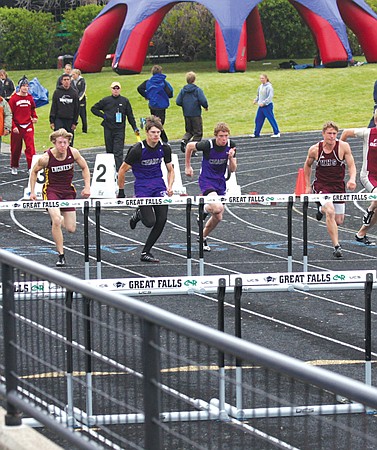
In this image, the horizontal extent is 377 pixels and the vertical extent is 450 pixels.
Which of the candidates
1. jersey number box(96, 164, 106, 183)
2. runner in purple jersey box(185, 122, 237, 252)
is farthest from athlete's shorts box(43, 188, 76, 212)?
jersey number box(96, 164, 106, 183)

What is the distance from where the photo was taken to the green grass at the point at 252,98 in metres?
35.7

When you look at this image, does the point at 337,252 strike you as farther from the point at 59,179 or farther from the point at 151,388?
the point at 151,388

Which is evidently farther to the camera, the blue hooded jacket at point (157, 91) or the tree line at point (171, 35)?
the tree line at point (171, 35)

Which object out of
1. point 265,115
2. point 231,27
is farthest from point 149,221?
point 231,27

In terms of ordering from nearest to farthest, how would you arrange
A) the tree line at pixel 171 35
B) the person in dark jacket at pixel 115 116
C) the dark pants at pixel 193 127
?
the person in dark jacket at pixel 115 116 < the dark pants at pixel 193 127 < the tree line at pixel 171 35

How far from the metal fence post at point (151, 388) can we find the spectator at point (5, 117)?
18491 millimetres

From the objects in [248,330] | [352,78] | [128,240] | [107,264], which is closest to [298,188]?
[128,240]

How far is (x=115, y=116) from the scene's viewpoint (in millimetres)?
22391

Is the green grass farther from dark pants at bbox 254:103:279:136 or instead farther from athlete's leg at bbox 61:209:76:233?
athlete's leg at bbox 61:209:76:233

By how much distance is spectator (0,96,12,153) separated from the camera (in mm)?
22898

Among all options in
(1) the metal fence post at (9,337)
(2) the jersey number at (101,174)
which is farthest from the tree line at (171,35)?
(1) the metal fence post at (9,337)

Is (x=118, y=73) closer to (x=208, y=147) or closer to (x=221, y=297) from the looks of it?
(x=208, y=147)

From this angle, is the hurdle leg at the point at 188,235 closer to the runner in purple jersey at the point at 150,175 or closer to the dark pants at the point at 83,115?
the runner in purple jersey at the point at 150,175

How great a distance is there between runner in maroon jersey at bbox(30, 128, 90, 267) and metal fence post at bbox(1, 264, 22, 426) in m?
8.17
